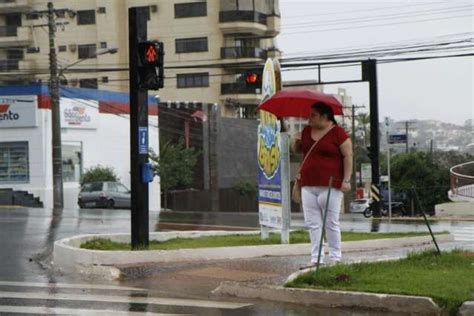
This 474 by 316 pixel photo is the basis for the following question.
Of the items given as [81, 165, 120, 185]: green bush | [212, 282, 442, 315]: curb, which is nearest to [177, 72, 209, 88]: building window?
[81, 165, 120, 185]: green bush

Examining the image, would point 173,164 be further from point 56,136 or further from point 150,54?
point 150,54

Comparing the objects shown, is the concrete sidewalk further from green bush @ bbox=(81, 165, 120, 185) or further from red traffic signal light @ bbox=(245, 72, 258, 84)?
green bush @ bbox=(81, 165, 120, 185)

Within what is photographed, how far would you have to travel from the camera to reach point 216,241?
12.8 metres

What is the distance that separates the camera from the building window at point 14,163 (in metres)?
41.0

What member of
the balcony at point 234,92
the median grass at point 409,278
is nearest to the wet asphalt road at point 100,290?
the median grass at point 409,278

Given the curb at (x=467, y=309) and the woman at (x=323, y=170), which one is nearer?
the curb at (x=467, y=309)

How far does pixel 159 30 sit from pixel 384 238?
5211 cm

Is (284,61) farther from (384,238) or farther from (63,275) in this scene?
(63,275)

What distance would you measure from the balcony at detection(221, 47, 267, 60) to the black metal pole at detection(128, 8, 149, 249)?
5082 cm

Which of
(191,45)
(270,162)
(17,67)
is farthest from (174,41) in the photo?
(270,162)

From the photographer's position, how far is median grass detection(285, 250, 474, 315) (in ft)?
23.8

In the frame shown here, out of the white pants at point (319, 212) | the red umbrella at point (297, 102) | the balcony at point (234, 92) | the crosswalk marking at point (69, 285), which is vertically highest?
the balcony at point (234, 92)

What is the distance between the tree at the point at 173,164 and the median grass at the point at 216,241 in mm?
29697

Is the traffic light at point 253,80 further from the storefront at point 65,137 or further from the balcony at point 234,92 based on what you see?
the balcony at point 234,92
